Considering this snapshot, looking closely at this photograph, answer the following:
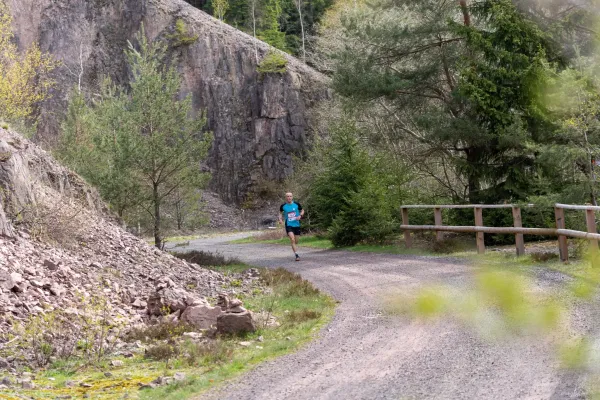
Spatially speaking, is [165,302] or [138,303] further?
[138,303]

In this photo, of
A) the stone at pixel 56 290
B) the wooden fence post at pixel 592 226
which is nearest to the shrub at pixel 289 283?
the stone at pixel 56 290

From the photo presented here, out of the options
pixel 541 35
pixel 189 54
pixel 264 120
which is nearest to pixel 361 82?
pixel 541 35

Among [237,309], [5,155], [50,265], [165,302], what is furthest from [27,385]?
[5,155]

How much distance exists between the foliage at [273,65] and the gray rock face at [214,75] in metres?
0.57

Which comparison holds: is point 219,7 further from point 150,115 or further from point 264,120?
point 150,115

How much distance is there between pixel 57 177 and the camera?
51.1 feet

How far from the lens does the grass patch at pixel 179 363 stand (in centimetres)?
627

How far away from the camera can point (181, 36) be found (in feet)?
210

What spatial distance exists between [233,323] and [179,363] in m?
1.52

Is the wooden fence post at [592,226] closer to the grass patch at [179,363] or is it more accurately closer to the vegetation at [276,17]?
the grass patch at [179,363]

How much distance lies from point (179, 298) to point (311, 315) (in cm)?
213

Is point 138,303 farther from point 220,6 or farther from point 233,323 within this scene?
point 220,6

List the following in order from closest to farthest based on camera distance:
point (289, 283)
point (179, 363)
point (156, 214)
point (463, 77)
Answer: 1. point (179, 363)
2. point (289, 283)
3. point (463, 77)
4. point (156, 214)

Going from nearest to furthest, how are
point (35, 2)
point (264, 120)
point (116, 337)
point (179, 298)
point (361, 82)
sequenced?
point (116, 337), point (179, 298), point (361, 82), point (264, 120), point (35, 2)
